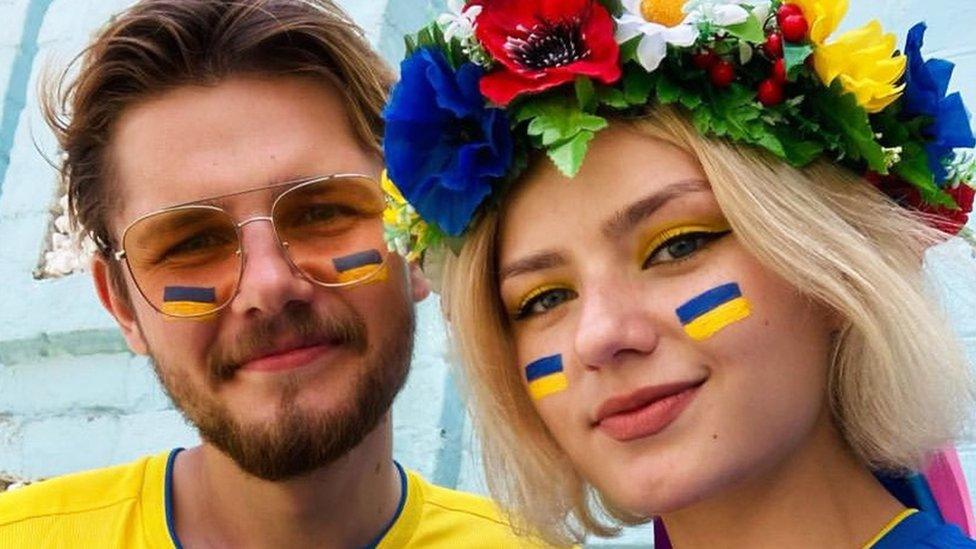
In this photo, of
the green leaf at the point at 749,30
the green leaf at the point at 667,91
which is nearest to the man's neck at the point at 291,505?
the green leaf at the point at 667,91

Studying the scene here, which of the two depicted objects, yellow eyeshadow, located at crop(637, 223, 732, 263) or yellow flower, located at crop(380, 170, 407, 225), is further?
yellow flower, located at crop(380, 170, 407, 225)

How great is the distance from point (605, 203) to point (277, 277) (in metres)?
0.72

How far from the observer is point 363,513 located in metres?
2.08

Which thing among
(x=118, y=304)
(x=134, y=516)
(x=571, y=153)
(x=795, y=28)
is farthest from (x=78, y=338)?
(x=795, y=28)

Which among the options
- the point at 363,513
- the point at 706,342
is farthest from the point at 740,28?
the point at 363,513

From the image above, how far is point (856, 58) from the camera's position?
52.9 inches

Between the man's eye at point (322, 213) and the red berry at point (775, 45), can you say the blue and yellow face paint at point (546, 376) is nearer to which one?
the red berry at point (775, 45)

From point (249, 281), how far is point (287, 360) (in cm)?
16

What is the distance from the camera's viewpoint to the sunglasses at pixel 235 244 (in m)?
1.86

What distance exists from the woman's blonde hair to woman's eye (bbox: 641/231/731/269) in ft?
0.14

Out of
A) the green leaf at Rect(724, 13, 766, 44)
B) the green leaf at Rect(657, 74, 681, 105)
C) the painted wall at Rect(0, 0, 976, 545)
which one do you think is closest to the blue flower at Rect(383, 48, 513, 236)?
the green leaf at Rect(657, 74, 681, 105)

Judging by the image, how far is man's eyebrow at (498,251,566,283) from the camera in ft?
4.53

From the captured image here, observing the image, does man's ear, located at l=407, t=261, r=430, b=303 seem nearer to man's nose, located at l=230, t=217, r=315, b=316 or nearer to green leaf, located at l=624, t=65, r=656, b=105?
man's nose, located at l=230, t=217, r=315, b=316

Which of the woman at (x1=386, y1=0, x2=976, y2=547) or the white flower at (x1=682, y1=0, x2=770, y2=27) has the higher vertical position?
the white flower at (x1=682, y1=0, x2=770, y2=27)
